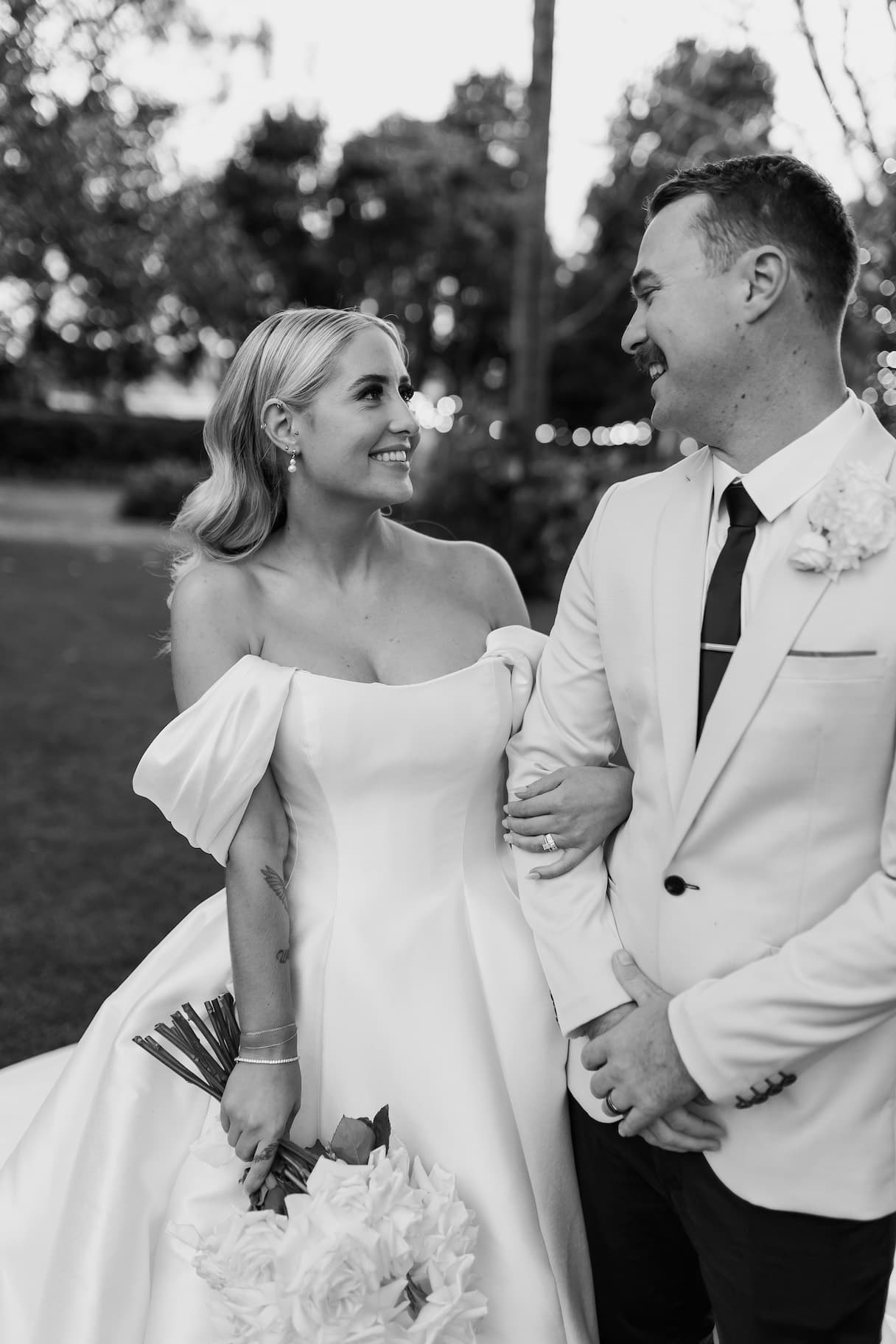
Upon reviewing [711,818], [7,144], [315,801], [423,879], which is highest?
[7,144]

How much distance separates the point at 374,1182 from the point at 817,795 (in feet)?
3.19

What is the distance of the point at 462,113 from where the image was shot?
32844 mm

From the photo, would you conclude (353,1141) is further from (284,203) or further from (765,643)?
(284,203)

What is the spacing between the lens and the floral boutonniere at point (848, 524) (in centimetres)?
170

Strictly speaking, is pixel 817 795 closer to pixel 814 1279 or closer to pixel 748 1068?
pixel 748 1068

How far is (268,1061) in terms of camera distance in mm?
2326

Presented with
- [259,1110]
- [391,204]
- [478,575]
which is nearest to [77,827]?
[478,575]

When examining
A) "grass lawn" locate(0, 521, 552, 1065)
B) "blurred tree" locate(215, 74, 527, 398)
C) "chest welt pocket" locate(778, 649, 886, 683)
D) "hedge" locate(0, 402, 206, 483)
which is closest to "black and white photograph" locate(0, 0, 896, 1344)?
"chest welt pocket" locate(778, 649, 886, 683)

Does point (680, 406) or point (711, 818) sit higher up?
point (680, 406)

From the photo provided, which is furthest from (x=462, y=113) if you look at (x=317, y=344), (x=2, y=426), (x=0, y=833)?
(x=317, y=344)

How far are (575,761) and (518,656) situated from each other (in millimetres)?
482

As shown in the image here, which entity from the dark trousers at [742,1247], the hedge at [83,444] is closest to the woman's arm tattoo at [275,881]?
the dark trousers at [742,1247]

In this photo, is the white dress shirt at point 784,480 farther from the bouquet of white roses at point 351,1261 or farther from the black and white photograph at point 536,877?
the bouquet of white roses at point 351,1261

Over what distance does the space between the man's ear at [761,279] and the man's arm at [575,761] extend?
0.45 metres
